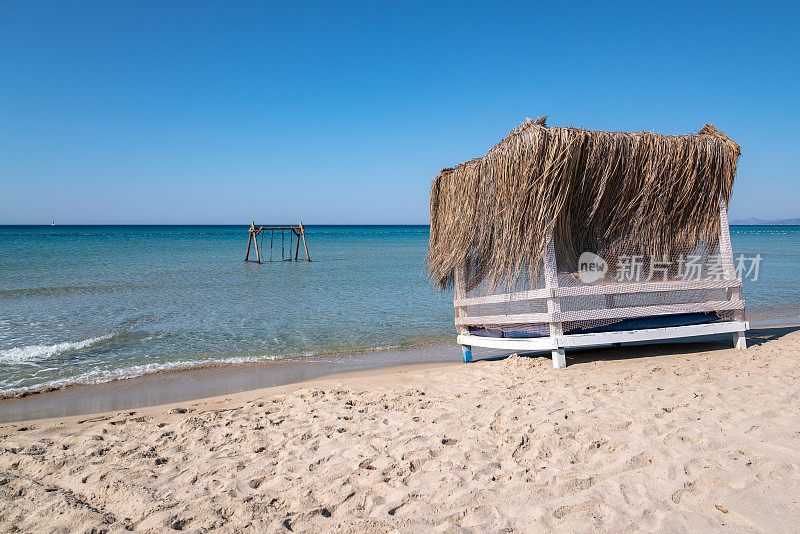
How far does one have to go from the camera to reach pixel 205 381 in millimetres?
6160

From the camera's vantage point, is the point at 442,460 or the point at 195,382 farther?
the point at 195,382

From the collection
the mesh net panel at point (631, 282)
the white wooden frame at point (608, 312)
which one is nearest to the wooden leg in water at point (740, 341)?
the white wooden frame at point (608, 312)

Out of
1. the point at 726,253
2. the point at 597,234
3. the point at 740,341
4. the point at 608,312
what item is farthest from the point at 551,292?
the point at 740,341

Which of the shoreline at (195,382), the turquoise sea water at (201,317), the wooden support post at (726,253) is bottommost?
the shoreline at (195,382)

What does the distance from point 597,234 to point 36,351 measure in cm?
827

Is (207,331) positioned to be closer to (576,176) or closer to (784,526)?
(576,176)

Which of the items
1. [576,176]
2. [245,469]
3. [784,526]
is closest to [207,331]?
[245,469]

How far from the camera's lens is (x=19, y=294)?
42.3 ft

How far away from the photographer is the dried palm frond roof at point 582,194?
15.7 ft

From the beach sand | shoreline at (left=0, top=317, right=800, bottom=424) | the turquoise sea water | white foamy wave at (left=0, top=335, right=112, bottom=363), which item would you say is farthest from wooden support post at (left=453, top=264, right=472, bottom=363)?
white foamy wave at (left=0, top=335, right=112, bottom=363)

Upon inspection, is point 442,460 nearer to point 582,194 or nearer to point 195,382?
point 582,194

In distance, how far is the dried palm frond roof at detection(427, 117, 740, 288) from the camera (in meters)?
4.78

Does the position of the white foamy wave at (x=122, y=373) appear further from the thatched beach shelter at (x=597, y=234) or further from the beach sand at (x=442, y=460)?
the thatched beach shelter at (x=597, y=234)

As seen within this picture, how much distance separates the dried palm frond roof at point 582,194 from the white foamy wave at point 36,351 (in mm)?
6235
